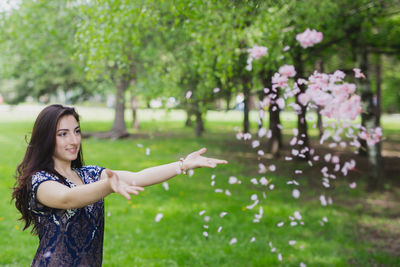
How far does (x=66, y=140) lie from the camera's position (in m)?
2.50

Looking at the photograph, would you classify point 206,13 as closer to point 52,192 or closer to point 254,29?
point 254,29

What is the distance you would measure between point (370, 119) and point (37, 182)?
301 inches

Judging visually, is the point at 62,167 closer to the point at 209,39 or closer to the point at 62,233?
the point at 62,233

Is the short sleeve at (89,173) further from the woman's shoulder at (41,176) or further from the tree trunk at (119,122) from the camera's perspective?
the tree trunk at (119,122)

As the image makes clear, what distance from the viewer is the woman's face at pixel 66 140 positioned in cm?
250

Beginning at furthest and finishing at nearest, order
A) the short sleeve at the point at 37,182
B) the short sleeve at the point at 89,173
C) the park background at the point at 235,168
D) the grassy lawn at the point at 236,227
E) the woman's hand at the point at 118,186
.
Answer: the park background at the point at 235,168, the grassy lawn at the point at 236,227, the short sleeve at the point at 89,173, the short sleeve at the point at 37,182, the woman's hand at the point at 118,186

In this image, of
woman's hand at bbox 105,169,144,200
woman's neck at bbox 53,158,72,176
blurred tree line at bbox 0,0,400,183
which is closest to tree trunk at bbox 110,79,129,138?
blurred tree line at bbox 0,0,400,183

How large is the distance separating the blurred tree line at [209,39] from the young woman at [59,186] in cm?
155

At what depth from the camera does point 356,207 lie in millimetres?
7957

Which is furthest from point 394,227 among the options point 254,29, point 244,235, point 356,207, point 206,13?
point 206,13

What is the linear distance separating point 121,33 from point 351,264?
480 centimetres

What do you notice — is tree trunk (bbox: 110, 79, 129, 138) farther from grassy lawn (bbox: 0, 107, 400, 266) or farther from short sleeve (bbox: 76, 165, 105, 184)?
short sleeve (bbox: 76, 165, 105, 184)

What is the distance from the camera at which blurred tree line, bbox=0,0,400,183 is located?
6.27m

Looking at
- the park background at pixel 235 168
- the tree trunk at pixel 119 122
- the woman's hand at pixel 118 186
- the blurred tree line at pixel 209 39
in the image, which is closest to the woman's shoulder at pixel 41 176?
→ the woman's hand at pixel 118 186
